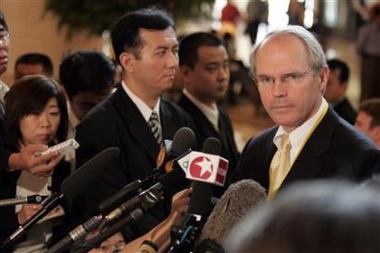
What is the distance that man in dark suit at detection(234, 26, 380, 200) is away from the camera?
1.92m

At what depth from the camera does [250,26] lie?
869cm

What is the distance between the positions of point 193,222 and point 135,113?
1.01 metres

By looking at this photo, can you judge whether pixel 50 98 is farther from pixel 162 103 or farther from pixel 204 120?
pixel 204 120

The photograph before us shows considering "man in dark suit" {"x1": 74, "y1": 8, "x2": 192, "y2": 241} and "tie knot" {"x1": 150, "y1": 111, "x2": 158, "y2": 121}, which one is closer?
"man in dark suit" {"x1": 74, "y1": 8, "x2": 192, "y2": 241}

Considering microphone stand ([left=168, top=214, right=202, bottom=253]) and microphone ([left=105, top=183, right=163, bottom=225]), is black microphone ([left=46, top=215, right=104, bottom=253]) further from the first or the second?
microphone stand ([left=168, top=214, right=202, bottom=253])

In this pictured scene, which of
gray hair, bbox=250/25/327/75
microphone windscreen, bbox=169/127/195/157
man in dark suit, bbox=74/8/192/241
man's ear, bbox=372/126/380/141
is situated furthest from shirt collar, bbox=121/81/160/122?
man's ear, bbox=372/126/380/141

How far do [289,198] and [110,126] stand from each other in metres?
1.61

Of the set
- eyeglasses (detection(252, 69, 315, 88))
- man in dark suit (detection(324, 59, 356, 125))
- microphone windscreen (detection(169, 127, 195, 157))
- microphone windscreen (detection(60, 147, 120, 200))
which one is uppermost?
eyeglasses (detection(252, 69, 315, 88))

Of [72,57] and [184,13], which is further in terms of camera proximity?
[184,13]

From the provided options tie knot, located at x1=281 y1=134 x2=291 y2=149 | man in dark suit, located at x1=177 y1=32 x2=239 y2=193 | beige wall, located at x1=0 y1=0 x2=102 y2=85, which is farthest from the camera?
beige wall, located at x1=0 y1=0 x2=102 y2=85

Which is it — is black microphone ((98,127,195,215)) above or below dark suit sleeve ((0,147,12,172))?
above

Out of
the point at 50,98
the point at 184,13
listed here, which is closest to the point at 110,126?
the point at 50,98

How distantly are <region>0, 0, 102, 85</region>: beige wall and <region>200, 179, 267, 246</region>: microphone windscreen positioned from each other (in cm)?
233

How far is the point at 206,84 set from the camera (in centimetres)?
351
